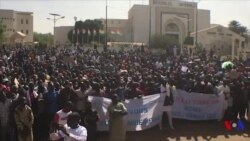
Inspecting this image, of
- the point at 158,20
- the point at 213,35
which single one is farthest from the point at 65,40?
the point at 213,35

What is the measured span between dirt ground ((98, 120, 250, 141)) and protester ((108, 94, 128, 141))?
0.92m

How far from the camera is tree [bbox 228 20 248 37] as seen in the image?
89.8 metres

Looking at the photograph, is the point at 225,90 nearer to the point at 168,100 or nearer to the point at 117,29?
the point at 168,100

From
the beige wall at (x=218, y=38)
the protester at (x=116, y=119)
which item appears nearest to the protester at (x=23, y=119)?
the protester at (x=116, y=119)

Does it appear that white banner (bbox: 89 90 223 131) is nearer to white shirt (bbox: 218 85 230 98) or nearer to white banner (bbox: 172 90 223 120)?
white banner (bbox: 172 90 223 120)

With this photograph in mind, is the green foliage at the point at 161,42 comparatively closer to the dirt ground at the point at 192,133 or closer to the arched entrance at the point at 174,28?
the arched entrance at the point at 174,28

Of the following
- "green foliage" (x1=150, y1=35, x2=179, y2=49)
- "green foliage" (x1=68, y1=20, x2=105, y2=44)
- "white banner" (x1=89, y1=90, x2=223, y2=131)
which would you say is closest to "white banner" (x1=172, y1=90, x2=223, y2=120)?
"white banner" (x1=89, y1=90, x2=223, y2=131)

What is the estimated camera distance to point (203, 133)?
41.7 feet

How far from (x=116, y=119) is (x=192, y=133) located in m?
3.13

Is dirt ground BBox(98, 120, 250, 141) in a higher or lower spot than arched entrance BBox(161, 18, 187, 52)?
lower

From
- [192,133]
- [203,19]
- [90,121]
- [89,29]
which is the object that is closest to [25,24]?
[89,29]

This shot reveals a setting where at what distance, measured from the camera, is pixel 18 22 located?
3986 inches

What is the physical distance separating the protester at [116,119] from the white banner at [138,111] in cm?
68

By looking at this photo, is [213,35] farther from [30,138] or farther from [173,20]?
[30,138]
